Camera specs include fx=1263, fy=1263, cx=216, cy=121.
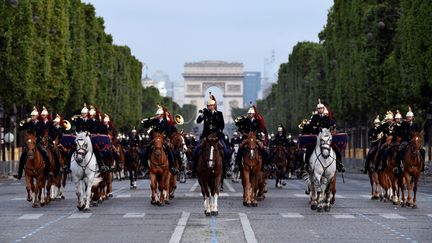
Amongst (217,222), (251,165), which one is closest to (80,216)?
(217,222)

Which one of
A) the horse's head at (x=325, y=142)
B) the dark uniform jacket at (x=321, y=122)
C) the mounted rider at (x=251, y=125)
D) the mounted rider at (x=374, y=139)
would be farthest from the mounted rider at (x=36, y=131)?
the mounted rider at (x=374, y=139)

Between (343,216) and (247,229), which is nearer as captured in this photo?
(247,229)

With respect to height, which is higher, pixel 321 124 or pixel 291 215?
pixel 321 124

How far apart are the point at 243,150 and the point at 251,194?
127 centimetres

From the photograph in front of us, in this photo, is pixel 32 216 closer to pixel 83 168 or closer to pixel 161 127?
pixel 83 168

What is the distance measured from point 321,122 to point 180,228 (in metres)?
7.95

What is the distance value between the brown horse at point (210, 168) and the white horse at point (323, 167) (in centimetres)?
277

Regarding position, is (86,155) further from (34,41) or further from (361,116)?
(361,116)

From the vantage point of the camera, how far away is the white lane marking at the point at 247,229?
22703 millimetres

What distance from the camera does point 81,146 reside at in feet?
106

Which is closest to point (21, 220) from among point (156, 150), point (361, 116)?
point (156, 150)

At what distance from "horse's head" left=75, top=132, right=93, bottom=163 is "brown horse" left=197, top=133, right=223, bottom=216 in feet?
11.2

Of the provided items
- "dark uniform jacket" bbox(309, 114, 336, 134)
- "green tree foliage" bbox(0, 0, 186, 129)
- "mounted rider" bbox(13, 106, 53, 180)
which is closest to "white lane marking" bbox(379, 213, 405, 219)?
"dark uniform jacket" bbox(309, 114, 336, 134)

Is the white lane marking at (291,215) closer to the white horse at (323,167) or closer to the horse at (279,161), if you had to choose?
the white horse at (323,167)
